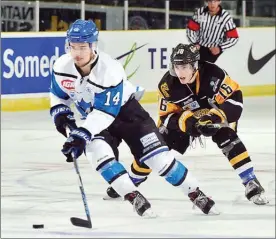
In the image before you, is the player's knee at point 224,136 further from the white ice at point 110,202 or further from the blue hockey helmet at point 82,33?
the blue hockey helmet at point 82,33

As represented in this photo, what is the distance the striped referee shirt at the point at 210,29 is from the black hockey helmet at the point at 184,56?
188 inches

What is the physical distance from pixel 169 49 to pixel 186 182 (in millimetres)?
5990

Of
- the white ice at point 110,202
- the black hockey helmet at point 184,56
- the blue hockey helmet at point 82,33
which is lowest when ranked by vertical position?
the white ice at point 110,202

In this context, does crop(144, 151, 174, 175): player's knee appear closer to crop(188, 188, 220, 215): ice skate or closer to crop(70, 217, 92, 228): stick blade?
crop(188, 188, 220, 215): ice skate

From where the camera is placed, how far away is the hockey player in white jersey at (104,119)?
4.09 meters

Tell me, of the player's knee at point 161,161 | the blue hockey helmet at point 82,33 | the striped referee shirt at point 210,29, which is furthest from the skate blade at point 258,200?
the striped referee shirt at point 210,29

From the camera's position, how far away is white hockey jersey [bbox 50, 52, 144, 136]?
4.10 metres

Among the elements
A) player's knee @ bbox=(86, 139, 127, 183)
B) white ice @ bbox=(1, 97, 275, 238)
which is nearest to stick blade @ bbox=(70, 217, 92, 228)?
white ice @ bbox=(1, 97, 275, 238)

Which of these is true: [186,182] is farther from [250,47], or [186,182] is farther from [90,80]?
[250,47]

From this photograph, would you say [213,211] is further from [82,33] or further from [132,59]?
[132,59]

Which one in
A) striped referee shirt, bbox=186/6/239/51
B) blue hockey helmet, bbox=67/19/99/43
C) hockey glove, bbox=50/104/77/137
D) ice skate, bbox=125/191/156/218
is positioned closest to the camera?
blue hockey helmet, bbox=67/19/99/43

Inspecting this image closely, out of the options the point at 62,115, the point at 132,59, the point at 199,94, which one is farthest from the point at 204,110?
the point at 132,59

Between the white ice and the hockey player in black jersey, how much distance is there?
33 centimetres

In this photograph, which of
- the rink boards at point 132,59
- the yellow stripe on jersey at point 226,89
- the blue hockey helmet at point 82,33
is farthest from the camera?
the rink boards at point 132,59
